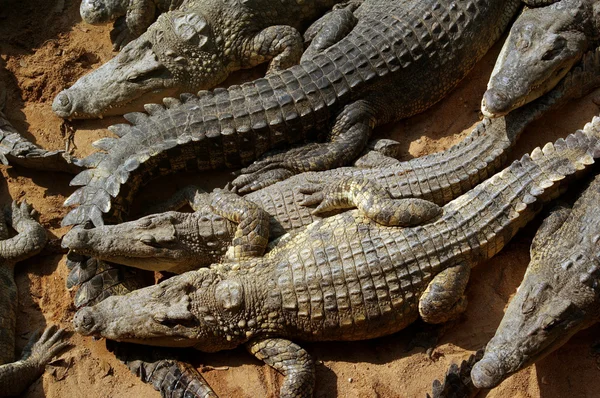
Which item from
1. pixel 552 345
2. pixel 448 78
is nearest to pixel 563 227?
pixel 552 345

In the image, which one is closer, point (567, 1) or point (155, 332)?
point (155, 332)

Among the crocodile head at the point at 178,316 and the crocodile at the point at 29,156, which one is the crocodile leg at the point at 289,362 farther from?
the crocodile at the point at 29,156

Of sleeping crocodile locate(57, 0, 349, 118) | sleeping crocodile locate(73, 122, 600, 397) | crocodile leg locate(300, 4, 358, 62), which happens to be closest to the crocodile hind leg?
sleeping crocodile locate(73, 122, 600, 397)

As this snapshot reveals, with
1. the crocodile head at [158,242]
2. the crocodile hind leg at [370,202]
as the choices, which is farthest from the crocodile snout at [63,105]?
the crocodile hind leg at [370,202]

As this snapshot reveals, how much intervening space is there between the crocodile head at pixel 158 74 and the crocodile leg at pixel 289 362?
239cm

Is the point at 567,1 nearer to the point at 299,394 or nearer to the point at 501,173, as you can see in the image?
the point at 501,173

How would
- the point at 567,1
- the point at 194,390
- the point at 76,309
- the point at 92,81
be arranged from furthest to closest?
the point at 92,81 → the point at 567,1 → the point at 76,309 → the point at 194,390

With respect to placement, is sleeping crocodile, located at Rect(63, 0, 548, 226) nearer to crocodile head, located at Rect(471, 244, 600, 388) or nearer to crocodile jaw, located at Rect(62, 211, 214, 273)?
crocodile jaw, located at Rect(62, 211, 214, 273)

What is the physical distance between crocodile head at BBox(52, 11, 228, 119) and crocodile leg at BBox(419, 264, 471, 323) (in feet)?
8.79

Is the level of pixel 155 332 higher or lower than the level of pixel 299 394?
higher

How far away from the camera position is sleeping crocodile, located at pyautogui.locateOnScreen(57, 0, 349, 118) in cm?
558

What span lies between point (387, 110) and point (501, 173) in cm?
116

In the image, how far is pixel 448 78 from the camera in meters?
5.31


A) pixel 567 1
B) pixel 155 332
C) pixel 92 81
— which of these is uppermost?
pixel 92 81
